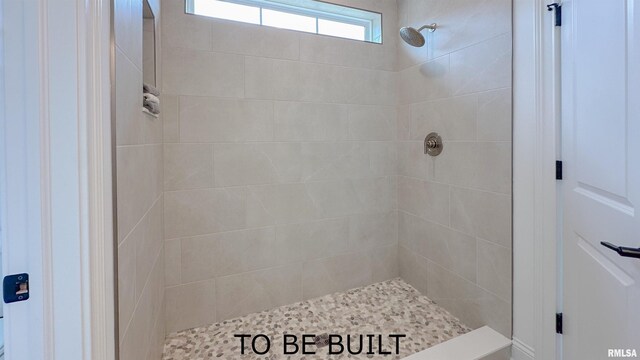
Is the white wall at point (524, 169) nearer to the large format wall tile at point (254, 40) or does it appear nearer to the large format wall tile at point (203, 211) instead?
the large format wall tile at point (254, 40)

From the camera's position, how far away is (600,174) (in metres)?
1.02

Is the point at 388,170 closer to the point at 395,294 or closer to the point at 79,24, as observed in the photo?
the point at 395,294

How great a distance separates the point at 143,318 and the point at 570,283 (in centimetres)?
175

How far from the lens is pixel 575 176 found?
3.90 ft

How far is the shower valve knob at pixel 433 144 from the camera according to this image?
1.96m

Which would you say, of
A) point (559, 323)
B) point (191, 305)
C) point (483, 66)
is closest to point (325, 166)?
point (483, 66)

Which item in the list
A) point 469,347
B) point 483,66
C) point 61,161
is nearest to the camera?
point 61,161

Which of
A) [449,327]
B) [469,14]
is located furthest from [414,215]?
[469,14]

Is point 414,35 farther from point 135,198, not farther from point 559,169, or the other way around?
point 135,198

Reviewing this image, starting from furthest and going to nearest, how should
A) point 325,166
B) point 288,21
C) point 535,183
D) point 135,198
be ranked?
point 325,166 → point 288,21 → point 535,183 → point 135,198

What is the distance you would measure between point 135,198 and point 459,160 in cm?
172

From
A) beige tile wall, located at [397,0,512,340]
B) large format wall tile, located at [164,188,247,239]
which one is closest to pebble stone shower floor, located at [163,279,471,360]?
beige tile wall, located at [397,0,512,340]

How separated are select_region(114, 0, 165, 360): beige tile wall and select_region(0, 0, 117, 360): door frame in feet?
0.47

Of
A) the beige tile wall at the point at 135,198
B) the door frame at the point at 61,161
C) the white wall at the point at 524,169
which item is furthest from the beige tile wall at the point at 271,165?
the door frame at the point at 61,161
